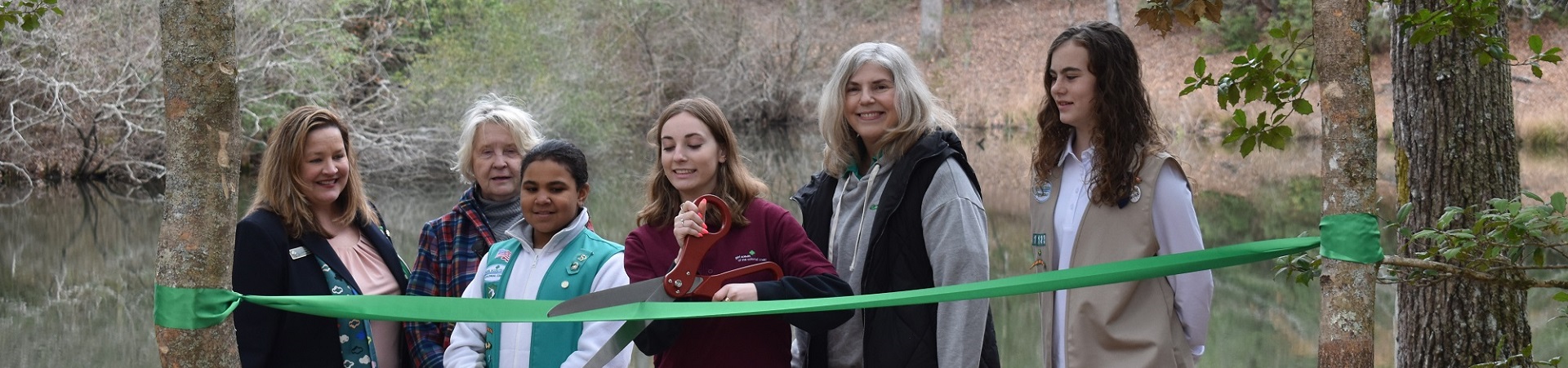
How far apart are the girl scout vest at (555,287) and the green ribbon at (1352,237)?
1.48 meters

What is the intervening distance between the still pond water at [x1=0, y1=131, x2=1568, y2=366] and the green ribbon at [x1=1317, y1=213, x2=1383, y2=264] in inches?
126

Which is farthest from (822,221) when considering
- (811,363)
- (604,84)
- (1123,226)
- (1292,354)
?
(604,84)

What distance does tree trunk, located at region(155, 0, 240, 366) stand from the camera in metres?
2.14

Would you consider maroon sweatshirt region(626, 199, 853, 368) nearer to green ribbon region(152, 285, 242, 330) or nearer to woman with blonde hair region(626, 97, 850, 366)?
woman with blonde hair region(626, 97, 850, 366)

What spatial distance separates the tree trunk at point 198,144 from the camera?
2137 millimetres

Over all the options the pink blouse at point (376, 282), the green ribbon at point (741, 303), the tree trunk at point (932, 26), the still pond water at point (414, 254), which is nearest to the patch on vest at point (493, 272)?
the pink blouse at point (376, 282)

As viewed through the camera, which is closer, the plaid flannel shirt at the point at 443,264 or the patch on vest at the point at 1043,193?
the patch on vest at the point at 1043,193

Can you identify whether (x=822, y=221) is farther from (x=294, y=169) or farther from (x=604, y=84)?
(x=604, y=84)

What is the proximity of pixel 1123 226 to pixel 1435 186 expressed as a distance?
78.2 inches

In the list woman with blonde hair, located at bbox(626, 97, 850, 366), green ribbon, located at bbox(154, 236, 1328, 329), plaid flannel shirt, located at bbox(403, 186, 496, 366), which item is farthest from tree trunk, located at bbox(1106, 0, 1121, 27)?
green ribbon, located at bbox(154, 236, 1328, 329)

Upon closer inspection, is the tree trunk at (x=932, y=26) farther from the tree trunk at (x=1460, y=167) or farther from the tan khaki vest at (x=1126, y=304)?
the tan khaki vest at (x=1126, y=304)

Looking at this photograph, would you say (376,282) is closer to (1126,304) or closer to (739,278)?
(739,278)

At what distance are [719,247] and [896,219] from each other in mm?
398

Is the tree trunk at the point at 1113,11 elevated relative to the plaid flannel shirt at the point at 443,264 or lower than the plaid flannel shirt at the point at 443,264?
elevated
